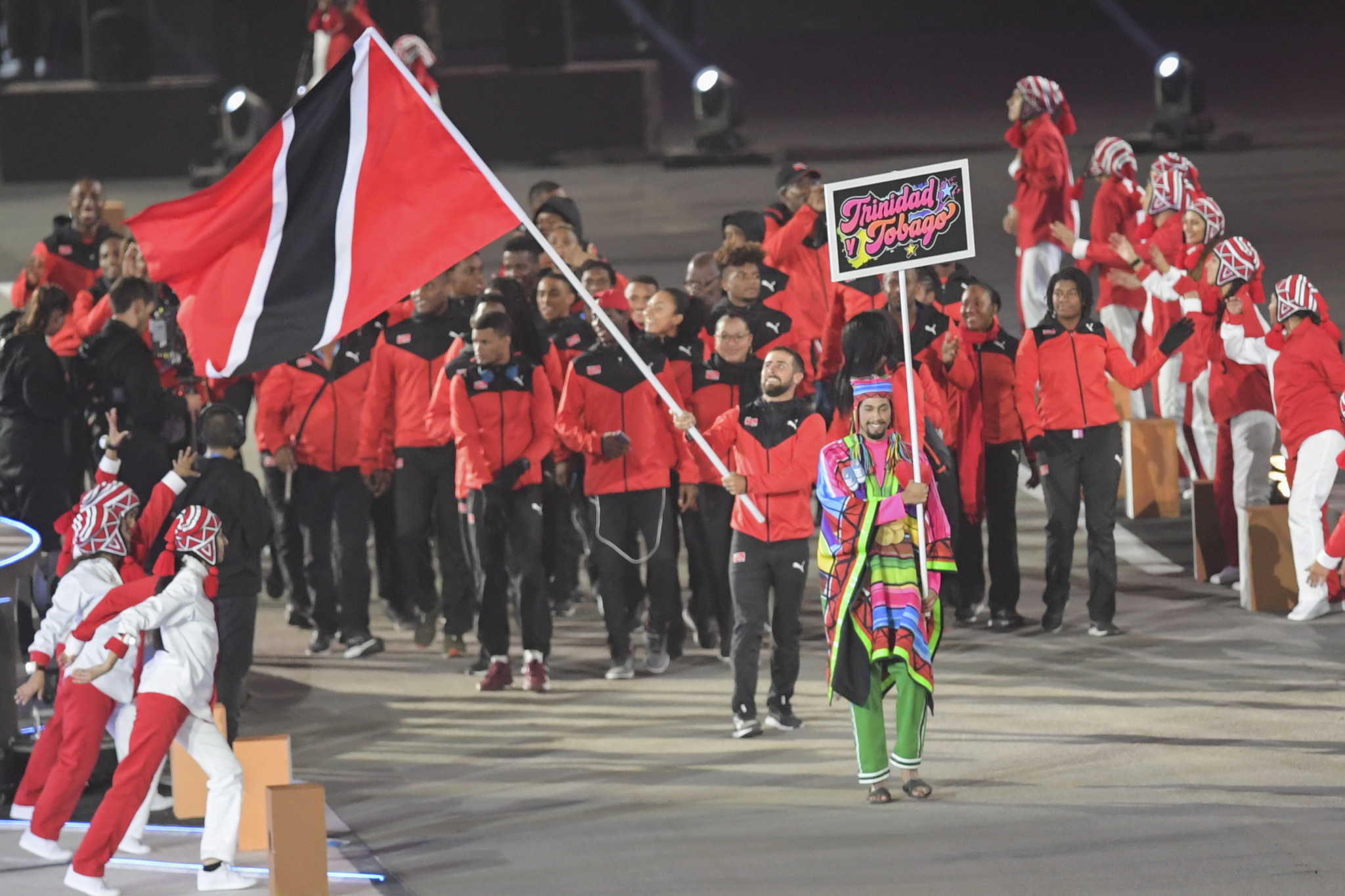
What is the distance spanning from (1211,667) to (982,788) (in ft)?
8.16

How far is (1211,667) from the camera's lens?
11.4 meters

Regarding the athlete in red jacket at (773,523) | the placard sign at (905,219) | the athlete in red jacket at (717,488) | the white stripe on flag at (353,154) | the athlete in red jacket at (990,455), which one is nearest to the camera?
the white stripe on flag at (353,154)

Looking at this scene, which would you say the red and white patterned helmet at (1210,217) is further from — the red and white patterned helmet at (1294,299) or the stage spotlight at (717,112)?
the stage spotlight at (717,112)

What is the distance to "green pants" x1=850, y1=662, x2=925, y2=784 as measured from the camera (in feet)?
30.2

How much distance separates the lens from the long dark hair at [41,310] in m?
12.6

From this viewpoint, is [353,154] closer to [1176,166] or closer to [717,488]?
[717,488]

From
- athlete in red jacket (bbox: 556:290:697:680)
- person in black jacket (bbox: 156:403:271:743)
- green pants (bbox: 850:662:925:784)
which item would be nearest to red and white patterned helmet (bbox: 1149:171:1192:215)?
athlete in red jacket (bbox: 556:290:697:680)

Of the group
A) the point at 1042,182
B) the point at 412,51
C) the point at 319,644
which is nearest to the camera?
the point at 319,644

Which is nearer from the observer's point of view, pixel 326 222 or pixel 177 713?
pixel 177 713

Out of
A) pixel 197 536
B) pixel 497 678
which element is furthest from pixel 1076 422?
pixel 197 536

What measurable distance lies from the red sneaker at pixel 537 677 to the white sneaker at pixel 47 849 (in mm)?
3265

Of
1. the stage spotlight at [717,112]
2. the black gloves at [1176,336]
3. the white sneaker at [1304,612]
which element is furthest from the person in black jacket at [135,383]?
the stage spotlight at [717,112]

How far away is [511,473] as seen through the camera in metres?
11.7

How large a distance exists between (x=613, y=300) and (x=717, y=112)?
1392 centimetres
